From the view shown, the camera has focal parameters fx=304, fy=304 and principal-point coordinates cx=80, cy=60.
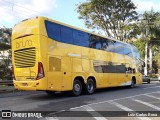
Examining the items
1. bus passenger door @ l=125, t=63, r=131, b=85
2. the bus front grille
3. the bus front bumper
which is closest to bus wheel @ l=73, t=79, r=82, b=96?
the bus front bumper

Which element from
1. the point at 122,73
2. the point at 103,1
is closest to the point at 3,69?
the point at 122,73

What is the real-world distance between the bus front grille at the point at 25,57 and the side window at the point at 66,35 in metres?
1.97

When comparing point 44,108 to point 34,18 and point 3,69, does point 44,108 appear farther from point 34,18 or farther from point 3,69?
point 3,69

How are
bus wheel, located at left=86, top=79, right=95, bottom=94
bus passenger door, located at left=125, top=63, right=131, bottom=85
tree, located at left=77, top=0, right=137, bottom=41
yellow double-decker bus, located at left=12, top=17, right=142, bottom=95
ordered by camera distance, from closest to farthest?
yellow double-decker bus, located at left=12, top=17, right=142, bottom=95, bus wheel, located at left=86, top=79, right=95, bottom=94, bus passenger door, located at left=125, top=63, right=131, bottom=85, tree, located at left=77, top=0, right=137, bottom=41

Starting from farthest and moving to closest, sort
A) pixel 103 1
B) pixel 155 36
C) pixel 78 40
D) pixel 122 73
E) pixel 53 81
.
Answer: pixel 155 36 < pixel 103 1 < pixel 122 73 < pixel 78 40 < pixel 53 81

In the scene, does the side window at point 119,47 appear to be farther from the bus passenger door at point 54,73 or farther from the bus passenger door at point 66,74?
the bus passenger door at point 54,73

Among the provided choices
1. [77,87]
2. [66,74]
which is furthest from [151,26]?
[66,74]

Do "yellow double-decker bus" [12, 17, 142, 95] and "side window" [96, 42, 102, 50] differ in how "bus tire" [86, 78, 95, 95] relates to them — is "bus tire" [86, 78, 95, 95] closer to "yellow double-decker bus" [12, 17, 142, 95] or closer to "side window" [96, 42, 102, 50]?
"yellow double-decker bus" [12, 17, 142, 95]

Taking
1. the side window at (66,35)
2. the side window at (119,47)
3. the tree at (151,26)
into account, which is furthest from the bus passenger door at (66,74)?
the tree at (151,26)

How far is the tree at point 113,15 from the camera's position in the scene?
40.1m

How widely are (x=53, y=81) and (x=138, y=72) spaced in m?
12.6

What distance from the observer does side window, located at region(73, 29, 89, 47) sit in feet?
55.7

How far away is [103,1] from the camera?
40.1 m

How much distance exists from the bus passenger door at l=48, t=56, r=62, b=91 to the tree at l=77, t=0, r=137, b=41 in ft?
84.8
